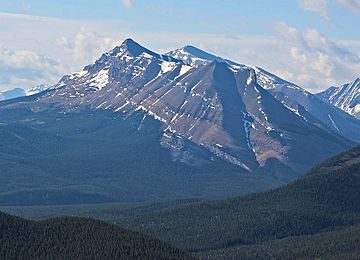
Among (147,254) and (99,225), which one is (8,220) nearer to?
(99,225)

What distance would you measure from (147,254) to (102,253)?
827 centimetres

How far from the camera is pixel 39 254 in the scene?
185 meters

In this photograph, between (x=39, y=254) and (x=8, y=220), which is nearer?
(x=39, y=254)

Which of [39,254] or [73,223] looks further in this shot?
[73,223]

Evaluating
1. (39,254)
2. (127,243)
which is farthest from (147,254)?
(39,254)

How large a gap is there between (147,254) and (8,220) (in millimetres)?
29844

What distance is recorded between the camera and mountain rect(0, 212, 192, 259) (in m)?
185

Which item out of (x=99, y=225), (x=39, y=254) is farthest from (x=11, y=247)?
(x=99, y=225)

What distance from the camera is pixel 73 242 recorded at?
189750 millimetres

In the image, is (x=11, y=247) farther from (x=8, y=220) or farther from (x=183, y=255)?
(x=183, y=255)

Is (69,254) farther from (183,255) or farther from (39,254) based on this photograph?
(183,255)

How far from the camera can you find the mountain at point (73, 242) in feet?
606

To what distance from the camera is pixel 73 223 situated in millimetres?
199750

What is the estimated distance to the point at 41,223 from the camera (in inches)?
7859
